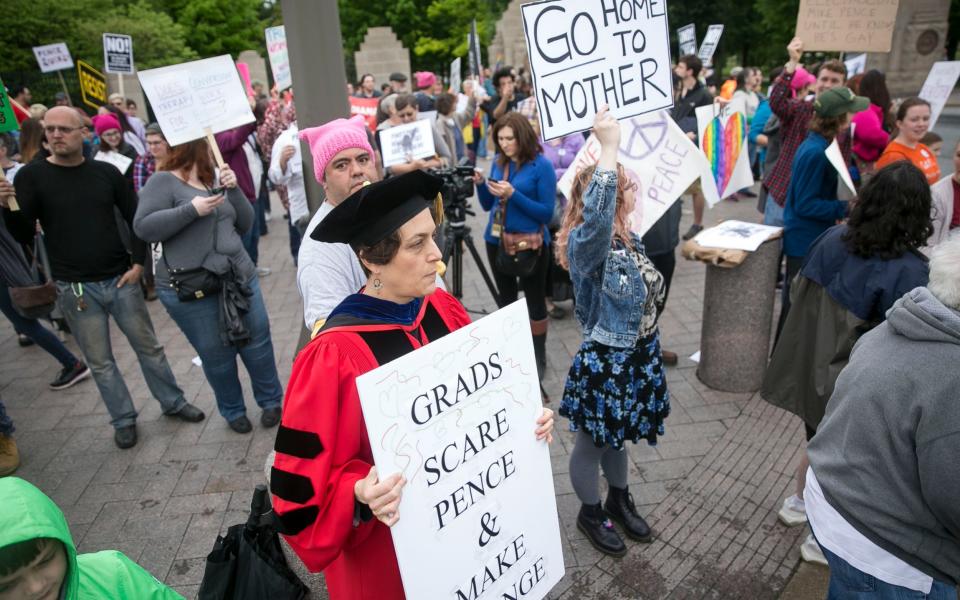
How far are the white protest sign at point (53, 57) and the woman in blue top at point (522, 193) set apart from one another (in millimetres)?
10471

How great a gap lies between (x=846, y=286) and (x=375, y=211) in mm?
2375

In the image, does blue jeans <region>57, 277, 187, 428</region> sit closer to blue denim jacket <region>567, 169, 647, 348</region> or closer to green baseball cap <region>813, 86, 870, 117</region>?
blue denim jacket <region>567, 169, 647, 348</region>

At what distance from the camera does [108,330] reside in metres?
4.28

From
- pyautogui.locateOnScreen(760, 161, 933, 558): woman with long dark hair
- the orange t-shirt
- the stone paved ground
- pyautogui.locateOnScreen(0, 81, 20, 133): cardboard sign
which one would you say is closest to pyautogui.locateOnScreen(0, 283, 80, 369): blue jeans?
the stone paved ground

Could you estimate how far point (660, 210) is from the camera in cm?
388

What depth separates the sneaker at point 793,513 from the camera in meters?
3.29

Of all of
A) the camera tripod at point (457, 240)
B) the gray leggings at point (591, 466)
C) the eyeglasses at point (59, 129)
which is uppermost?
the eyeglasses at point (59, 129)

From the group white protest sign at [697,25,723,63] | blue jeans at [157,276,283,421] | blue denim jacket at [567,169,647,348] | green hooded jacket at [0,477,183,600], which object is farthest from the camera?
white protest sign at [697,25,723,63]

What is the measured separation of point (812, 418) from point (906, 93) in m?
22.2

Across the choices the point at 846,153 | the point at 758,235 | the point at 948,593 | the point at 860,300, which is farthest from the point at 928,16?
the point at 948,593

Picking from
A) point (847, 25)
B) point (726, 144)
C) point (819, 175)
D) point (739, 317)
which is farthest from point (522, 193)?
point (847, 25)

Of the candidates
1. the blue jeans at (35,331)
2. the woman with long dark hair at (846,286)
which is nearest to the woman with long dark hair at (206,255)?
the blue jeans at (35,331)

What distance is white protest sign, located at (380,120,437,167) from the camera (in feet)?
21.0

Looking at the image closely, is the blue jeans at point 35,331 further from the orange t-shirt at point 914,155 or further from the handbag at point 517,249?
the orange t-shirt at point 914,155
